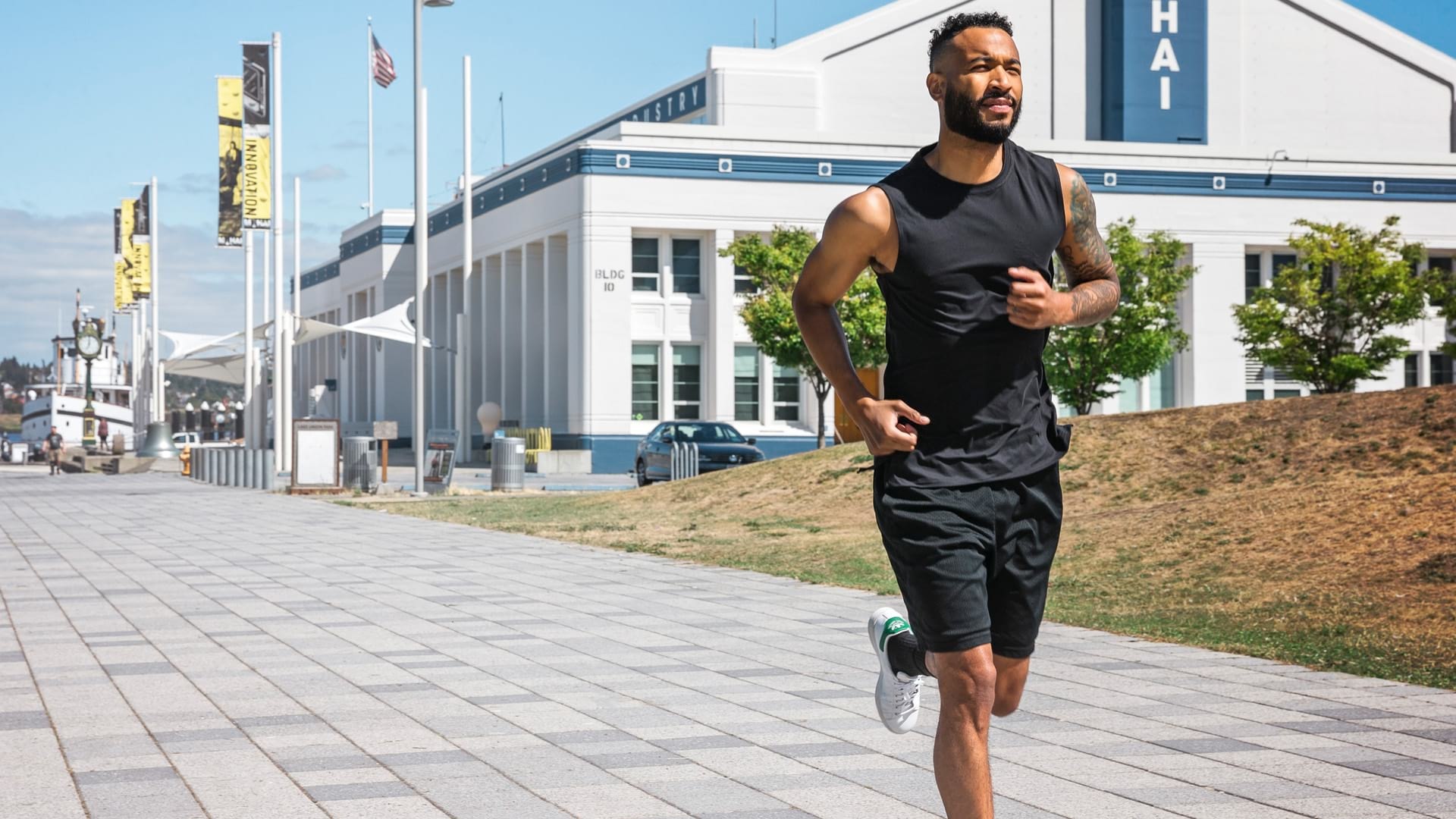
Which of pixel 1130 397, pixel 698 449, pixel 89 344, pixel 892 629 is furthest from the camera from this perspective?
pixel 89 344

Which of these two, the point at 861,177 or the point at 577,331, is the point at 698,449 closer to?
the point at 577,331

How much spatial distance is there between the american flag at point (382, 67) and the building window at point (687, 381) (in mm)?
10870

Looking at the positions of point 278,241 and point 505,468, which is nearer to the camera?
point 505,468

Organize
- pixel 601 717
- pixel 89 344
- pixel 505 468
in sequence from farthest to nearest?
pixel 89 344 < pixel 505 468 < pixel 601 717

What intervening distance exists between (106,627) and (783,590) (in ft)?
15.9

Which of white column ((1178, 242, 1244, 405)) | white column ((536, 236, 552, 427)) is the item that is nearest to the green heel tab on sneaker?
white column ((536, 236, 552, 427))

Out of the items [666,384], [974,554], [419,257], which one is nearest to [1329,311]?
[419,257]

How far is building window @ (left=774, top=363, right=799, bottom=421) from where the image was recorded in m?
49.4

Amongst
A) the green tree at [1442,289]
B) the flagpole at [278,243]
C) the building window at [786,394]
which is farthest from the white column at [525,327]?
the green tree at [1442,289]

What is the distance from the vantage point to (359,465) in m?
Answer: 31.0

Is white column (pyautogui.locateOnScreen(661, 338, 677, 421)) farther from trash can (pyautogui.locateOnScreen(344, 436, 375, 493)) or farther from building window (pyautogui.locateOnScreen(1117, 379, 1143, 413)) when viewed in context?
trash can (pyautogui.locateOnScreen(344, 436, 375, 493))

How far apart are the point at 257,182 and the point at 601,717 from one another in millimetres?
30077

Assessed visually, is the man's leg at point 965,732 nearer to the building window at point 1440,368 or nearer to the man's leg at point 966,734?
the man's leg at point 966,734

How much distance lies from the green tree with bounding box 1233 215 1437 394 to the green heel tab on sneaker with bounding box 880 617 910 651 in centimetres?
2869
